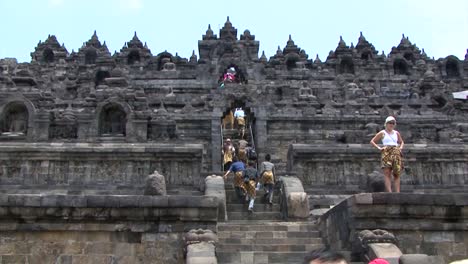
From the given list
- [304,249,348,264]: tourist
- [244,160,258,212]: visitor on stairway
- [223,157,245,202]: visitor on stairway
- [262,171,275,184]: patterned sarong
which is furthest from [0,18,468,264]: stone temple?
[304,249,348,264]: tourist

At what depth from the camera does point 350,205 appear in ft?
33.9

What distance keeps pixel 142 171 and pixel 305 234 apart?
8.71 meters

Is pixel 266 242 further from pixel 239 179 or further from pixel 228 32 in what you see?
pixel 228 32

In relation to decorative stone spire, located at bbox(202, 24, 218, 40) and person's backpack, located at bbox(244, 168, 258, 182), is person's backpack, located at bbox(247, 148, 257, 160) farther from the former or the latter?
decorative stone spire, located at bbox(202, 24, 218, 40)

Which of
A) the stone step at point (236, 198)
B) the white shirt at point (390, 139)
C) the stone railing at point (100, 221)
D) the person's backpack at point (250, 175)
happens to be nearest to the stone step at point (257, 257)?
the stone railing at point (100, 221)

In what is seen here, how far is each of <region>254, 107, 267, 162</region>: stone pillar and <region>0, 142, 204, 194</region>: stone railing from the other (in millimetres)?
4745

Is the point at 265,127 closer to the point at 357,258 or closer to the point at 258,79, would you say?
the point at 258,79

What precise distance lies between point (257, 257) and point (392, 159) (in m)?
3.33

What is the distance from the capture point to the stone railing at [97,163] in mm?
19500

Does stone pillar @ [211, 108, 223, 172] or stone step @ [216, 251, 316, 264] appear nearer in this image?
stone step @ [216, 251, 316, 264]

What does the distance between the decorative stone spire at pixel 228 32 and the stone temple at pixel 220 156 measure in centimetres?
16

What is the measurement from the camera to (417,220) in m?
10.2

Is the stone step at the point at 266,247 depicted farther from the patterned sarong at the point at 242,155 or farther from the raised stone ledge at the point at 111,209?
the patterned sarong at the point at 242,155

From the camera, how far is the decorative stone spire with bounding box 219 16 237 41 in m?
41.2
